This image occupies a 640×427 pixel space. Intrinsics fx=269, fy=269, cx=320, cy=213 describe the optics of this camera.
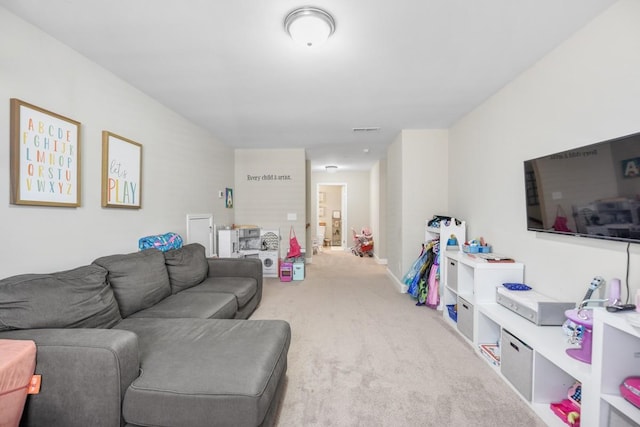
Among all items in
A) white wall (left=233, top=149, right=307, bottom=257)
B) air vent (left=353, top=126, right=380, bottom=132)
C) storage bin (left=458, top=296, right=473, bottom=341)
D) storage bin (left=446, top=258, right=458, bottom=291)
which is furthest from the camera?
white wall (left=233, top=149, right=307, bottom=257)

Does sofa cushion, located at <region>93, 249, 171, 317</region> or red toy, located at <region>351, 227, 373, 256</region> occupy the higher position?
sofa cushion, located at <region>93, 249, 171, 317</region>

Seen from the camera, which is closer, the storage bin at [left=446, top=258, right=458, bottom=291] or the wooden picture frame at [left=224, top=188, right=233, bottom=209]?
the storage bin at [left=446, top=258, right=458, bottom=291]

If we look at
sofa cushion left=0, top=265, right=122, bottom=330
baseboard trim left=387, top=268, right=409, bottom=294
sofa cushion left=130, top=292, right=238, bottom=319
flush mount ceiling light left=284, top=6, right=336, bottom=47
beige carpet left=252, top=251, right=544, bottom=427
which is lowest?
beige carpet left=252, top=251, right=544, bottom=427

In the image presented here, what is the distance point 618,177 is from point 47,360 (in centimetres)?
292

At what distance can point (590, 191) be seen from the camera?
1.60m

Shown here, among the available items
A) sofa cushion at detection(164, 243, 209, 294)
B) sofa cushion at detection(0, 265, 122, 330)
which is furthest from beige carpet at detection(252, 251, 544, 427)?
sofa cushion at detection(0, 265, 122, 330)

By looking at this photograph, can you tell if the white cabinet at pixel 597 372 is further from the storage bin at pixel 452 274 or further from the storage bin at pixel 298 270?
the storage bin at pixel 298 270

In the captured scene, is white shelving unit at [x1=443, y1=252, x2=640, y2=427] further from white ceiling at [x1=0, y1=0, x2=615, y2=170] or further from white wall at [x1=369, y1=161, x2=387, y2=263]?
white wall at [x1=369, y1=161, x2=387, y2=263]

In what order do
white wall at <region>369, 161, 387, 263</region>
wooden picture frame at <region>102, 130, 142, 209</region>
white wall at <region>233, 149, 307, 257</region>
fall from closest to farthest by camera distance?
wooden picture frame at <region>102, 130, 142, 209</region>
white wall at <region>233, 149, 307, 257</region>
white wall at <region>369, 161, 387, 263</region>

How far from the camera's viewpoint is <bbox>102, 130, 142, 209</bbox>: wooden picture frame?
230 centimetres

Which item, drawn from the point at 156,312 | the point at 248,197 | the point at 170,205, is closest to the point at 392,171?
the point at 248,197

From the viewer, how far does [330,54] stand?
209 cm

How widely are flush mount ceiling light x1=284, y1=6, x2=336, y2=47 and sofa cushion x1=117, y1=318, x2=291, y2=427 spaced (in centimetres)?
191

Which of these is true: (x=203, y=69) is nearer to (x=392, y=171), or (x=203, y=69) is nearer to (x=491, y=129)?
(x=491, y=129)
